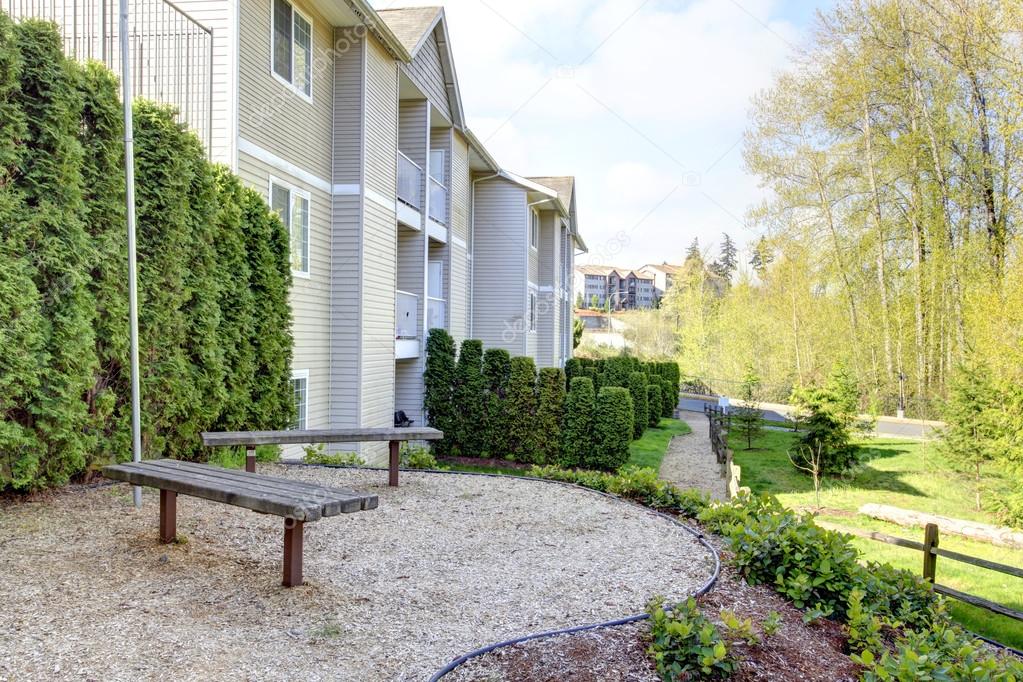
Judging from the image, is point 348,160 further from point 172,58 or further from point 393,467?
point 393,467

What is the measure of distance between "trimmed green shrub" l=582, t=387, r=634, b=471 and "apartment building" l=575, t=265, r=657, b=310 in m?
70.9

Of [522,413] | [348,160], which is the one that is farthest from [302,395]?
[522,413]

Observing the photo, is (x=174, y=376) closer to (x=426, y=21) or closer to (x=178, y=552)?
(x=178, y=552)

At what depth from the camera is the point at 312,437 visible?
745 cm

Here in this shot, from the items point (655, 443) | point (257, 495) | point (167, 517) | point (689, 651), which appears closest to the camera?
point (689, 651)

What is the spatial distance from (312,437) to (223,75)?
522 centimetres

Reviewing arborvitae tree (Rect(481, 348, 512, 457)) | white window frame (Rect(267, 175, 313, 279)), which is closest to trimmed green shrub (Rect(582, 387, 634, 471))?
arborvitae tree (Rect(481, 348, 512, 457))

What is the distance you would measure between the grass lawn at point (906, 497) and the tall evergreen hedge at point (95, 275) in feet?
22.8

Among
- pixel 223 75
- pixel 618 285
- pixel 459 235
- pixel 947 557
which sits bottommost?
pixel 947 557

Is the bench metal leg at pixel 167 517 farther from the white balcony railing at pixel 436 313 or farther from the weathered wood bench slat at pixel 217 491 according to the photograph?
the white balcony railing at pixel 436 313

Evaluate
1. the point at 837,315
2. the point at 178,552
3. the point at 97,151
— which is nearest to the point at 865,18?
the point at 837,315

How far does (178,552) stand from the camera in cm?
473

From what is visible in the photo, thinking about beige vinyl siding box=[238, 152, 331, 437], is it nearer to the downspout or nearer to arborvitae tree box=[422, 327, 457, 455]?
arborvitae tree box=[422, 327, 457, 455]

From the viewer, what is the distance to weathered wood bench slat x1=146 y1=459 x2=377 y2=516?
162 inches
